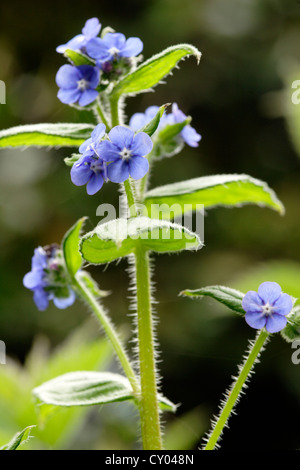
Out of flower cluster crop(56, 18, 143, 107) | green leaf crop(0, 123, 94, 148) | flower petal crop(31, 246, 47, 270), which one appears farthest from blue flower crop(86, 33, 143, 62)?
flower petal crop(31, 246, 47, 270)

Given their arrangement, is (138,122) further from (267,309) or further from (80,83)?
(267,309)

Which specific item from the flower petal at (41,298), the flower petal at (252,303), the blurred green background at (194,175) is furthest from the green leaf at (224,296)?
the blurred green background at (194,175)

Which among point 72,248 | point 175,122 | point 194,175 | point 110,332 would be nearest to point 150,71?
point 175,122

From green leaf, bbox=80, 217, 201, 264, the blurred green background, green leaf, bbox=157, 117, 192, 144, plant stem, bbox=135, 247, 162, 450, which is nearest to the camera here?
green leaf, bbox=80, 217, 201, 264

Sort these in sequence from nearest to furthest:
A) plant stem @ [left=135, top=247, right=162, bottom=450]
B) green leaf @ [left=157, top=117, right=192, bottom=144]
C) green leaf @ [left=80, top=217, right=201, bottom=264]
Answer: green leaf @ [left=80, top=217, right=201, bottom=264], plant stem @ [left=135, top=247, right=162, bottom=450], green leaf @ [left=157, top=117, right=192, bottom=144]

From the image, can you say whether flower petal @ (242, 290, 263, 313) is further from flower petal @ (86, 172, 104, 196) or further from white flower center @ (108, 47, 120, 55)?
white flower center @ (108, 47, 120, 55)

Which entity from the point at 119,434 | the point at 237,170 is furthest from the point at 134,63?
the point at 237,170
